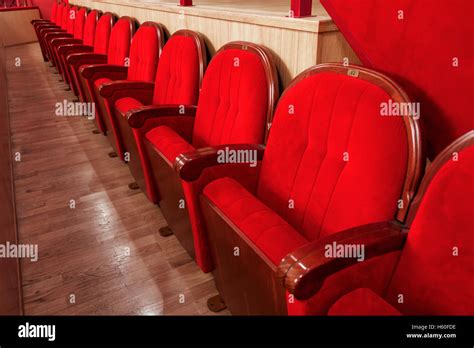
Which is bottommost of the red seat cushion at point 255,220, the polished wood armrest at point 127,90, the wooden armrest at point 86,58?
the red seat cushion at point 255,220

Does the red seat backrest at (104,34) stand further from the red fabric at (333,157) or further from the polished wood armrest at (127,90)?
the red fabric at (333,157)

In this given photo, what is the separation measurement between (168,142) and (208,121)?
155mm

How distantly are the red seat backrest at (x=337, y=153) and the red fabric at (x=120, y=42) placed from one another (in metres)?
1.40

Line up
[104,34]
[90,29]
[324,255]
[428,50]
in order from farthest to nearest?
[90,29]
[104,34]
[428,50]
[324,255]

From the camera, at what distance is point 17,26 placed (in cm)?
581

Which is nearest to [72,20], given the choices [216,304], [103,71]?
[103,71]

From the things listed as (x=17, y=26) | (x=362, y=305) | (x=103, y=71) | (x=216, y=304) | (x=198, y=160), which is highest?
(x=17, y=26)


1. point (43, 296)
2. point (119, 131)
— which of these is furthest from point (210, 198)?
point (119, 131)

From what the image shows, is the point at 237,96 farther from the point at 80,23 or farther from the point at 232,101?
the point at 80,23

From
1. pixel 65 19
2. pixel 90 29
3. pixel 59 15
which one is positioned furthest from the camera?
pixel 59 15

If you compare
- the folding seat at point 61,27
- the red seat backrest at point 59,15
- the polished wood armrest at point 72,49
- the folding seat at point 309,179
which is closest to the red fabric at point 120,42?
the polished wood armrest at point 72,49

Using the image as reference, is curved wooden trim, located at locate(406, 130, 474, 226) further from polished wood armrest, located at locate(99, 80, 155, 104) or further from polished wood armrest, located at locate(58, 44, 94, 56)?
polished wood armrest, located at locate(58, 44, 94, 56)

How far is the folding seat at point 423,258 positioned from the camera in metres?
0.52

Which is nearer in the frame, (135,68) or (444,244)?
(444,244)
